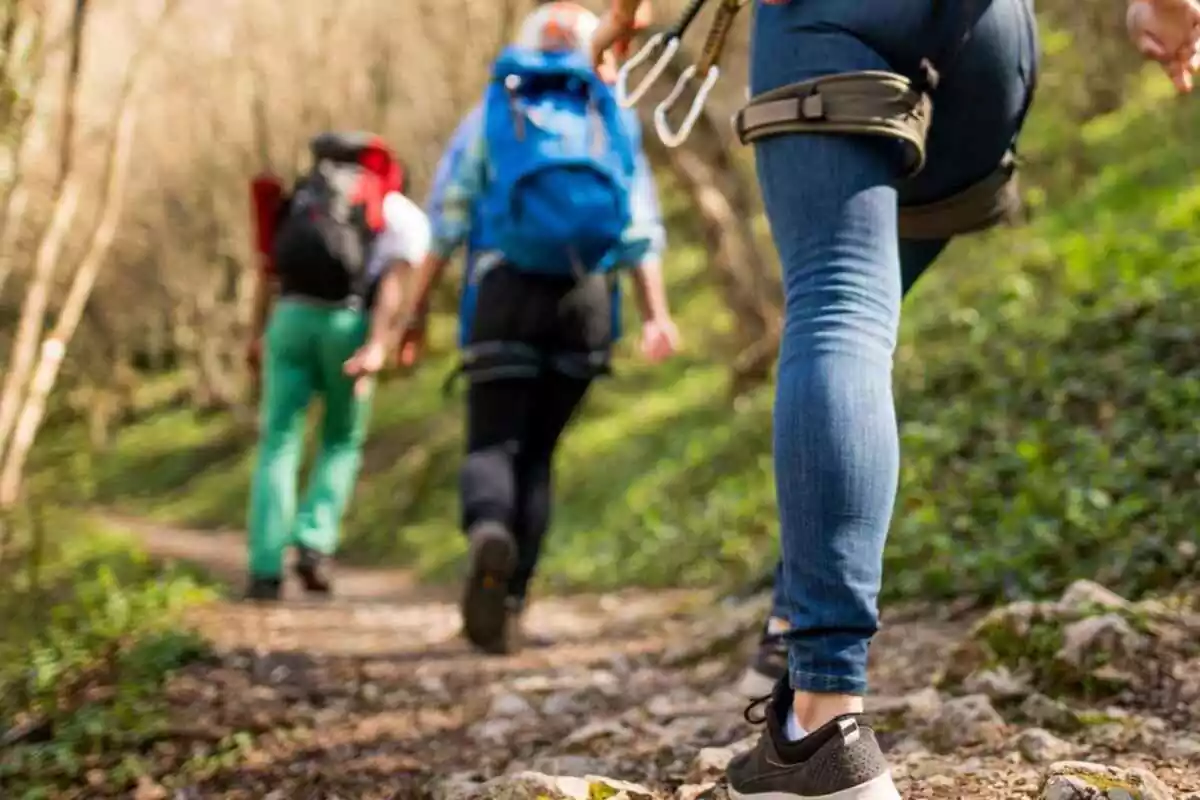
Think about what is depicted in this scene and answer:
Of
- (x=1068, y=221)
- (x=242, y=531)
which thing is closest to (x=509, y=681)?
(x=1068, y=221)

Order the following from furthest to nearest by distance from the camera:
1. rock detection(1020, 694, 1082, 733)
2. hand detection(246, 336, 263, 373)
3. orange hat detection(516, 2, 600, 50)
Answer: hand detection(246, 336, 263, 373)
orange hat detection(516, 2, 600, 50)
rock detection(1020, 694, 1082, 733)

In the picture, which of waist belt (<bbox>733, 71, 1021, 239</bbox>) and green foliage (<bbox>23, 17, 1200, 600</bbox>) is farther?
green foliage (<bbox>23, 17, 1200, 600</bbox>)

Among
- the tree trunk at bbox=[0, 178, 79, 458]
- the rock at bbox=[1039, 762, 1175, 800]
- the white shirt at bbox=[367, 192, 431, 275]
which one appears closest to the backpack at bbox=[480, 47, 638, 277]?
the white shirt at bbox=[367, 192, 431, 275]

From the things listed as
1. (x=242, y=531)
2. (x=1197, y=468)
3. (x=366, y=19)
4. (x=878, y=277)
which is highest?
(x=366, y=19)

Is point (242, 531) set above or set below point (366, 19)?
below

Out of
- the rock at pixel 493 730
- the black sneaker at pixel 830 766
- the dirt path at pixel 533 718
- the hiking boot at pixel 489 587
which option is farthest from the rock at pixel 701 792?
the hiking boot at pixel 489 587

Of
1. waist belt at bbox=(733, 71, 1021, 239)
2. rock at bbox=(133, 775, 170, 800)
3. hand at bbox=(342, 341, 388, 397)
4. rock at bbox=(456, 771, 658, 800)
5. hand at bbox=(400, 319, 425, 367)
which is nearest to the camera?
waist belt at bbox=(733, 71, 1021, 239)

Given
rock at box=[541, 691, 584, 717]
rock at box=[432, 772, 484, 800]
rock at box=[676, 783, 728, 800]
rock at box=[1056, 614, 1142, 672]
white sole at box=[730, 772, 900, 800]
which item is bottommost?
rock at box=[541, 691, 584, 717]

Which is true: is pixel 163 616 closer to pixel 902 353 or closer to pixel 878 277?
pixel 878 277

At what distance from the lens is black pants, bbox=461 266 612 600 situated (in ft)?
12.3

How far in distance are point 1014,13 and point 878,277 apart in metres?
0.54

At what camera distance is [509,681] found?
3.49 meters

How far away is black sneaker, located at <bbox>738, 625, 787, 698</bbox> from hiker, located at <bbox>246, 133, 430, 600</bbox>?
2.63 metres

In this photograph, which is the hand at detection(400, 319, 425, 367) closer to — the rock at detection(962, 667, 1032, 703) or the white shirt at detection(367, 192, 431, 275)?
the white shirt at detection(367, 192, 431, 275)
